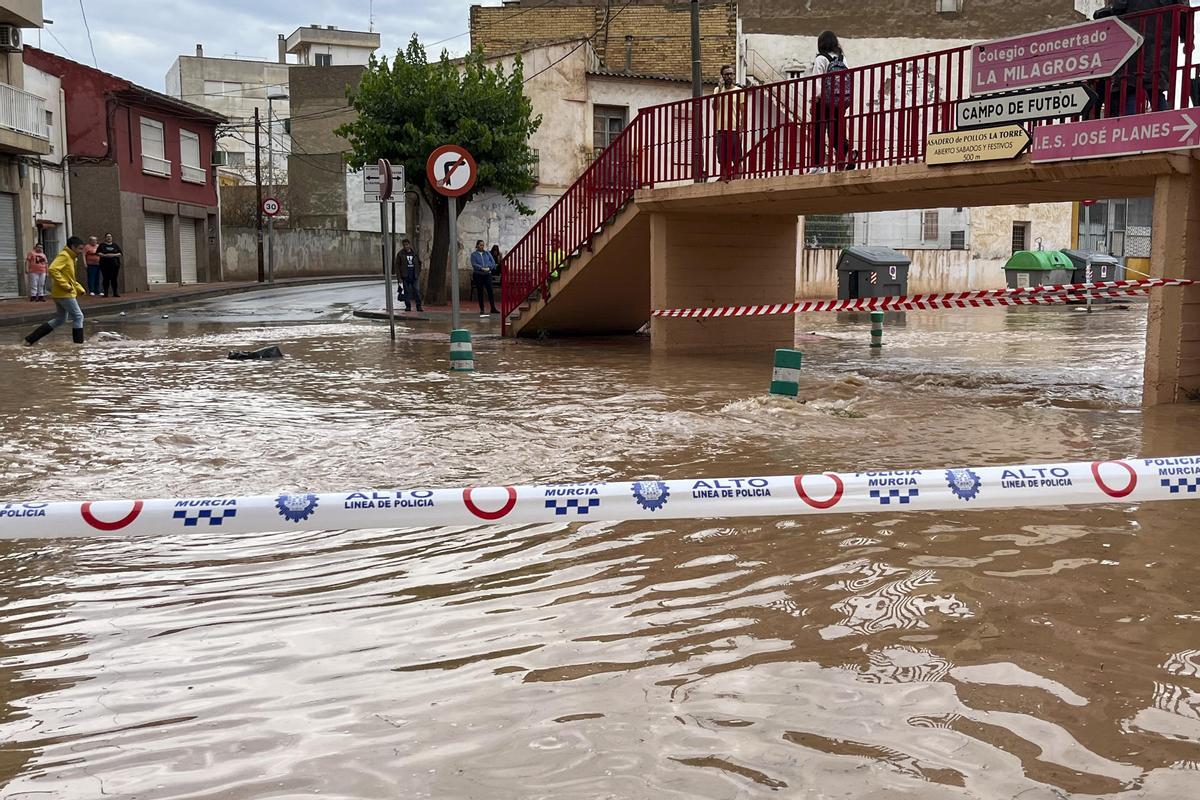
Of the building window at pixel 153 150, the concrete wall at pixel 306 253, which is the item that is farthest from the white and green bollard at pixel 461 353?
the concrete wall at pixel 306 253

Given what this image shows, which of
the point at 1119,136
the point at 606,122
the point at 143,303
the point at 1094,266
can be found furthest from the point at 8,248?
the point at 1094,266

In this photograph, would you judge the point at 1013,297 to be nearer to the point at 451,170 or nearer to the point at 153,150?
the point at 451,170

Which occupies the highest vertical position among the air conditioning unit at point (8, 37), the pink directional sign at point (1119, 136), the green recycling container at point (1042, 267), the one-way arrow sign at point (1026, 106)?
the air conditioning unit at point (8, 37)

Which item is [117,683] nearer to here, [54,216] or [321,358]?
[321,358]

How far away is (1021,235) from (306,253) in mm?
28412

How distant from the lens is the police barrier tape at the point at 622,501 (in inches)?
141

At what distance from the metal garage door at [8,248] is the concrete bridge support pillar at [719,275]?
2062 centimetres

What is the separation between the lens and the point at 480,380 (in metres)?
11.4

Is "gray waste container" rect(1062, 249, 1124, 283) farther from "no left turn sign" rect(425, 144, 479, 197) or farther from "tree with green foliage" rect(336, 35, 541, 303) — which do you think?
"no left turn sign" rect(425, 144, 479, 197)

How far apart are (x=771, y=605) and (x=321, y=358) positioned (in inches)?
430

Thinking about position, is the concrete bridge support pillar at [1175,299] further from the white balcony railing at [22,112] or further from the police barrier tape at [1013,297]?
the white balcony railing at [22,112]

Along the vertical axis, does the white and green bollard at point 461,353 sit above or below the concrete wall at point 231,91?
below

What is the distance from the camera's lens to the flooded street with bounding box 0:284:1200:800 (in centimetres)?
280

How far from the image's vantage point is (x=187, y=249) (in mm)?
39562
